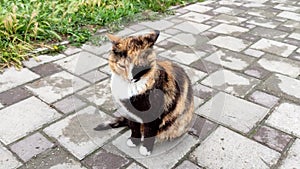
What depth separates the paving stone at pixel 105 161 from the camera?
1924mm

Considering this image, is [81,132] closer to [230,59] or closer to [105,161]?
[105,161]

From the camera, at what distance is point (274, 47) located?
3.58 meters

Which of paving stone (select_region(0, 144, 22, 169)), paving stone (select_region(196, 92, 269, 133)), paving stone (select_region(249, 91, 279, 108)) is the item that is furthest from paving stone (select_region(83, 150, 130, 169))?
paving stone (select_region(249, 91, 279, 108))

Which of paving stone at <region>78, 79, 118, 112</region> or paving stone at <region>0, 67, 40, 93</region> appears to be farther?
paving stone at <region>0, 67, 40, 93</region>

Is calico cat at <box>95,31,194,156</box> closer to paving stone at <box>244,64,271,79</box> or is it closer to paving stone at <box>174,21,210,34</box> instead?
paving stone at <box>244,64,271,79</box>

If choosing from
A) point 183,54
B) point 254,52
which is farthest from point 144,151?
point 254,52

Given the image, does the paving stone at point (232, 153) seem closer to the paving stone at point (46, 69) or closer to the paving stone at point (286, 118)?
the paving stone at point (286, 118)

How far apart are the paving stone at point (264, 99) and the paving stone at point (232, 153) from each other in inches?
21.0

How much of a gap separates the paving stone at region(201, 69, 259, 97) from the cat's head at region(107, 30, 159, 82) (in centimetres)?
132

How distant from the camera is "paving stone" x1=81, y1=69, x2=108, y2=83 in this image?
115 inches

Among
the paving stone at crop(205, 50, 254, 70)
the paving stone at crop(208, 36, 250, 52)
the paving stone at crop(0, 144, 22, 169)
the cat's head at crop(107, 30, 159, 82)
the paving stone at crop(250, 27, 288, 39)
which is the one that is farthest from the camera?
the paving stone at crop(250, 27, 288, 39)

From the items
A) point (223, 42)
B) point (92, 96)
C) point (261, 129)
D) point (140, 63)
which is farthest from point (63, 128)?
point (223, 42)

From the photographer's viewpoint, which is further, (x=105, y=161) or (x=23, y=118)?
(x=23, y=118)

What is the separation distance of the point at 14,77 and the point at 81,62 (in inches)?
26.8
